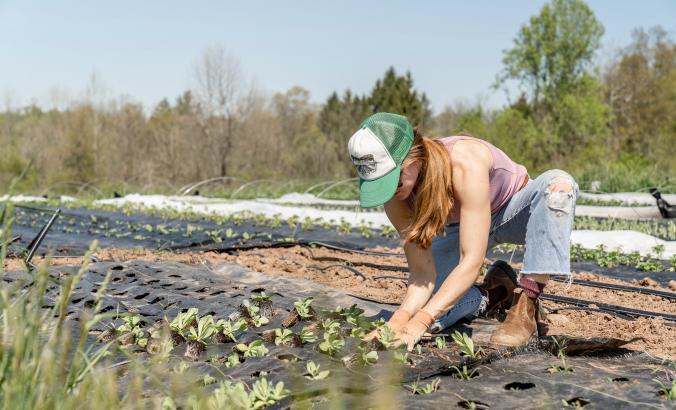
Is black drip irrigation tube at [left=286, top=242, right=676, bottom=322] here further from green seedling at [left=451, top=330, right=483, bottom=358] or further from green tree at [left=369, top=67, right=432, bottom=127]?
green tree at [left=369, top=67, right=432, bottom=127]

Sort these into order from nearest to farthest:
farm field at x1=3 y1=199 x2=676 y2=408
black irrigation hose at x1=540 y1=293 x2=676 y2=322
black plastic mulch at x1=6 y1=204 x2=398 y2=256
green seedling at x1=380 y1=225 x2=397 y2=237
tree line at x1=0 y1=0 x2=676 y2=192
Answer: farm field at x1=3 y1=199 x2=676 y2=408 < black irrigation hose at x1=540 y1=293 x2=676 y2=322 < black plastic mulch at x1=6 y1=204 x2=398 y2=256 < green seedling at x1=380 y1=225 x2=397 y2=237 < tree line at x1=0 y1=0 x2=676 y2=192

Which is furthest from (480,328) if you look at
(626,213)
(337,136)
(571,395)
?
(337,136)

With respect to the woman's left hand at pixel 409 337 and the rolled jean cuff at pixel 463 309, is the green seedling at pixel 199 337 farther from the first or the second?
the rolled jean cuff at pixel 463 309

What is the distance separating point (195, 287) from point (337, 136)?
18.2m

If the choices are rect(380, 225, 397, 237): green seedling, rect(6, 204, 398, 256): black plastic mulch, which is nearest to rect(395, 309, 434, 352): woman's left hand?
rect(6, 204, 398, 256): black plastic mulch

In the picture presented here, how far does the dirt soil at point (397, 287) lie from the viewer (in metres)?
3.35

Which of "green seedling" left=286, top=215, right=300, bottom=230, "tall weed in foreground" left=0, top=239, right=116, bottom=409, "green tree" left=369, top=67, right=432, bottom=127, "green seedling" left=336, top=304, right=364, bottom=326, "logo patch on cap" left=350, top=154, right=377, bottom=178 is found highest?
"green tree" left=369, top=67, right=432, bottom=127

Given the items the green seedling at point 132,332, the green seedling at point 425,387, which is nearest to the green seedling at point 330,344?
the green seedling at point 425,387

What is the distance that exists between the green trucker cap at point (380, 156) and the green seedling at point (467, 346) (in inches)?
25.0

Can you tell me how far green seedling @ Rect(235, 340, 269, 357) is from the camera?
2.65 m

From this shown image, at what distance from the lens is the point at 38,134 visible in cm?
2602

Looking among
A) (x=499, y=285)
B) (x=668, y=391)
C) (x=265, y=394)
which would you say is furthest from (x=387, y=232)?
(x=265, y=394)

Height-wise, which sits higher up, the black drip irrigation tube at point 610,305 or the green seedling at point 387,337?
the green seedling at point 387,337

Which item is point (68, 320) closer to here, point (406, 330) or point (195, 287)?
point (195, 287)
